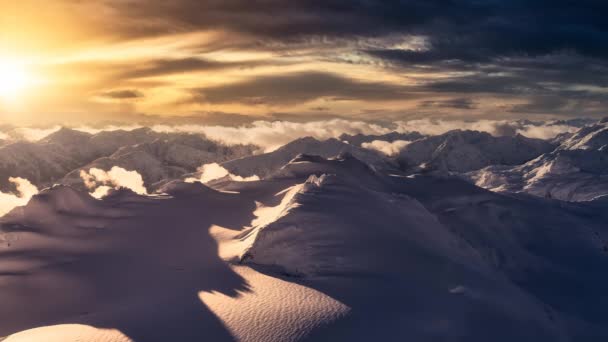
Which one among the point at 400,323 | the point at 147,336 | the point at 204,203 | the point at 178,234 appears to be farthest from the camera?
the point at 204,203

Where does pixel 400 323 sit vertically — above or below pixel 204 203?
above

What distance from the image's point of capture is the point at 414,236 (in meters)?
47.5

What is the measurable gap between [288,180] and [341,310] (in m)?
66.9

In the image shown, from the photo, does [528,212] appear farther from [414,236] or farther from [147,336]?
[147,336]

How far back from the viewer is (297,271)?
3578cm

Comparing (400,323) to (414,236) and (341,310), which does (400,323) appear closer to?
(341,310)

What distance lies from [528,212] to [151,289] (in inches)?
2678

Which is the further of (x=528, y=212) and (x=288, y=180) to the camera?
(x=288, y=180)

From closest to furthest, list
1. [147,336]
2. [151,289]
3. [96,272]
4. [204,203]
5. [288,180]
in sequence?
[147,336], [151,289], [96,272], [204,203], [288,180]

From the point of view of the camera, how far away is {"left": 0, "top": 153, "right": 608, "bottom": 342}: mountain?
87.4ft

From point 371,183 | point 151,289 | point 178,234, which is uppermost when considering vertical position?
point 151,289

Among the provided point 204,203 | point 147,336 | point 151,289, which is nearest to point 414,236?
point 151,289

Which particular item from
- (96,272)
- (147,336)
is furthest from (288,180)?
(147,336)

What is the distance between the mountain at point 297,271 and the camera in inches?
1048
